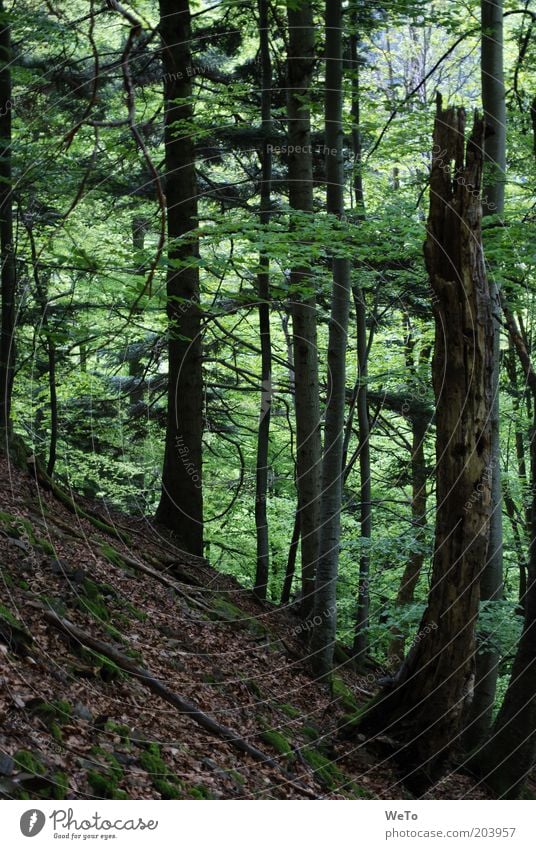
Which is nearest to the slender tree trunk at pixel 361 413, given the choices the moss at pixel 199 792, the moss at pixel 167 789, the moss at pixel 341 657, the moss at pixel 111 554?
the moss at pixel 341 657

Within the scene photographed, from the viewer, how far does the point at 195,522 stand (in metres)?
12.2

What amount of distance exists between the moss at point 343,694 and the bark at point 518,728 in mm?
2339

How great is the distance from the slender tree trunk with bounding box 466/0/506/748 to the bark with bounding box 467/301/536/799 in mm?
747

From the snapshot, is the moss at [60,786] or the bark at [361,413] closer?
the moss at [60,786]

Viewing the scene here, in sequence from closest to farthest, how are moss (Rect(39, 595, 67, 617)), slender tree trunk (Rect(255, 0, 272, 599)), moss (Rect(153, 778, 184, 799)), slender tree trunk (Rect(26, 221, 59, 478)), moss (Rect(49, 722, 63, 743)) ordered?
1. moss (Rect(49, 722, 63, 743))
2. moss (Rect(153, 778, 184, 799))
3. moss (Rect(39, 595, 67, 617))
4. slender tree trunk (Rect(26, 221, 59, 478))
5. slender tree trunk (Rect(255, 0, 272, 599))

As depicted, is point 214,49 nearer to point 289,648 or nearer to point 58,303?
point 58,303

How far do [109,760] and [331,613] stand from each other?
565 cm

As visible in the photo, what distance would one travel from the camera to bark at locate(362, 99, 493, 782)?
6.57 meters

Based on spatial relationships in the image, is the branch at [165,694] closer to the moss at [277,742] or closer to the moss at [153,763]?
the moss at [277,742]

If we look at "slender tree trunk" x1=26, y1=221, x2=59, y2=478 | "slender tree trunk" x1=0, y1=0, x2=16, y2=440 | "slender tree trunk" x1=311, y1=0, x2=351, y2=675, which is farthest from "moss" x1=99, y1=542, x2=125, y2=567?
"slender tree trunk" x1=311, y1=0, x2=351, y2=675

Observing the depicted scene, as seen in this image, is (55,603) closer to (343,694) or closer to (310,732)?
(310,732)

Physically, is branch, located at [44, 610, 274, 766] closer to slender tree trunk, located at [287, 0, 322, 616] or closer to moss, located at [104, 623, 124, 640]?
moss, located at [104, 623, 124, 640]

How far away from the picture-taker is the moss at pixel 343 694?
33.0ft

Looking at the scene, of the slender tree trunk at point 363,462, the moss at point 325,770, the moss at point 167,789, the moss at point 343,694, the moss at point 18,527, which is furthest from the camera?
the slender tree trunk at point 363,462
